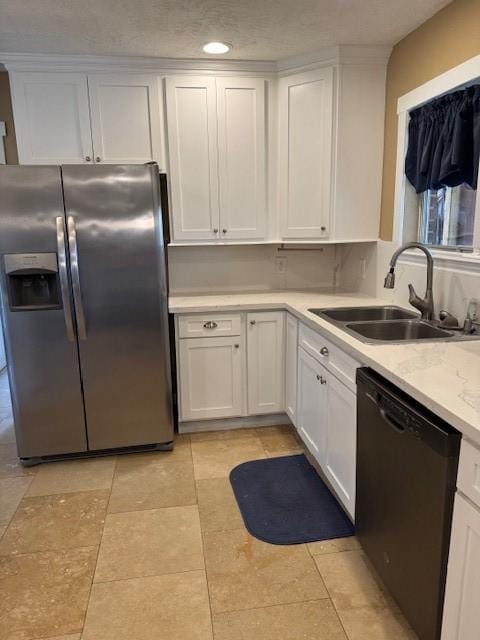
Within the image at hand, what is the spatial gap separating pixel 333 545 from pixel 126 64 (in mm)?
2960

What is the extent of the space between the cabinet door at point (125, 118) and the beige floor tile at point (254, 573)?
2.33 m

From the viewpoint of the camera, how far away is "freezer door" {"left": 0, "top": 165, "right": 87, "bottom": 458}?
2.41 meters

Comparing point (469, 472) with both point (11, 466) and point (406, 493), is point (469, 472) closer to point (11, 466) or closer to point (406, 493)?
point (406, 493)

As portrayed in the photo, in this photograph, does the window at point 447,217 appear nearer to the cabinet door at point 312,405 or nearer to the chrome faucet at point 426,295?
the chrome faucet at point 426,295

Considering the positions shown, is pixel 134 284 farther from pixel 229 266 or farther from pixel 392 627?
pixel 392 627

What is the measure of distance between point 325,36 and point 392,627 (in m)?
2.86

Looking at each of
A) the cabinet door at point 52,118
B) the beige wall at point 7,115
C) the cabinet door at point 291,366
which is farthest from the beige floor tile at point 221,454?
the beige wall at point 7,115

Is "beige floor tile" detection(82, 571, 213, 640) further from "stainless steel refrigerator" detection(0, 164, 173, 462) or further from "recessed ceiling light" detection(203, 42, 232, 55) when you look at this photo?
"recessed ceiling light" detection(203, 42, 232, 55)

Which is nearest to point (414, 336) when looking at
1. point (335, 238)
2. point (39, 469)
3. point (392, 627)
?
point (335, 238)

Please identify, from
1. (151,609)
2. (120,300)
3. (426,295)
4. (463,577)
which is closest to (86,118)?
(120,300)

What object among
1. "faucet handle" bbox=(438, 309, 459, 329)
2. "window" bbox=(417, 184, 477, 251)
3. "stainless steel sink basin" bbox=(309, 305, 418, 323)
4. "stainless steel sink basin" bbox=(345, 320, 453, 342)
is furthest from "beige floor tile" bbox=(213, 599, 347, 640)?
"window" bbox=(417, 184, 477, 251)

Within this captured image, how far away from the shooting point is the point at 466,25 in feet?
6.76

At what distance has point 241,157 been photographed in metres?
3.03

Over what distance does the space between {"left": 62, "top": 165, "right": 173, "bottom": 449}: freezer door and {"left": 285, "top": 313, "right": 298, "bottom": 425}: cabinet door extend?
79 cm
